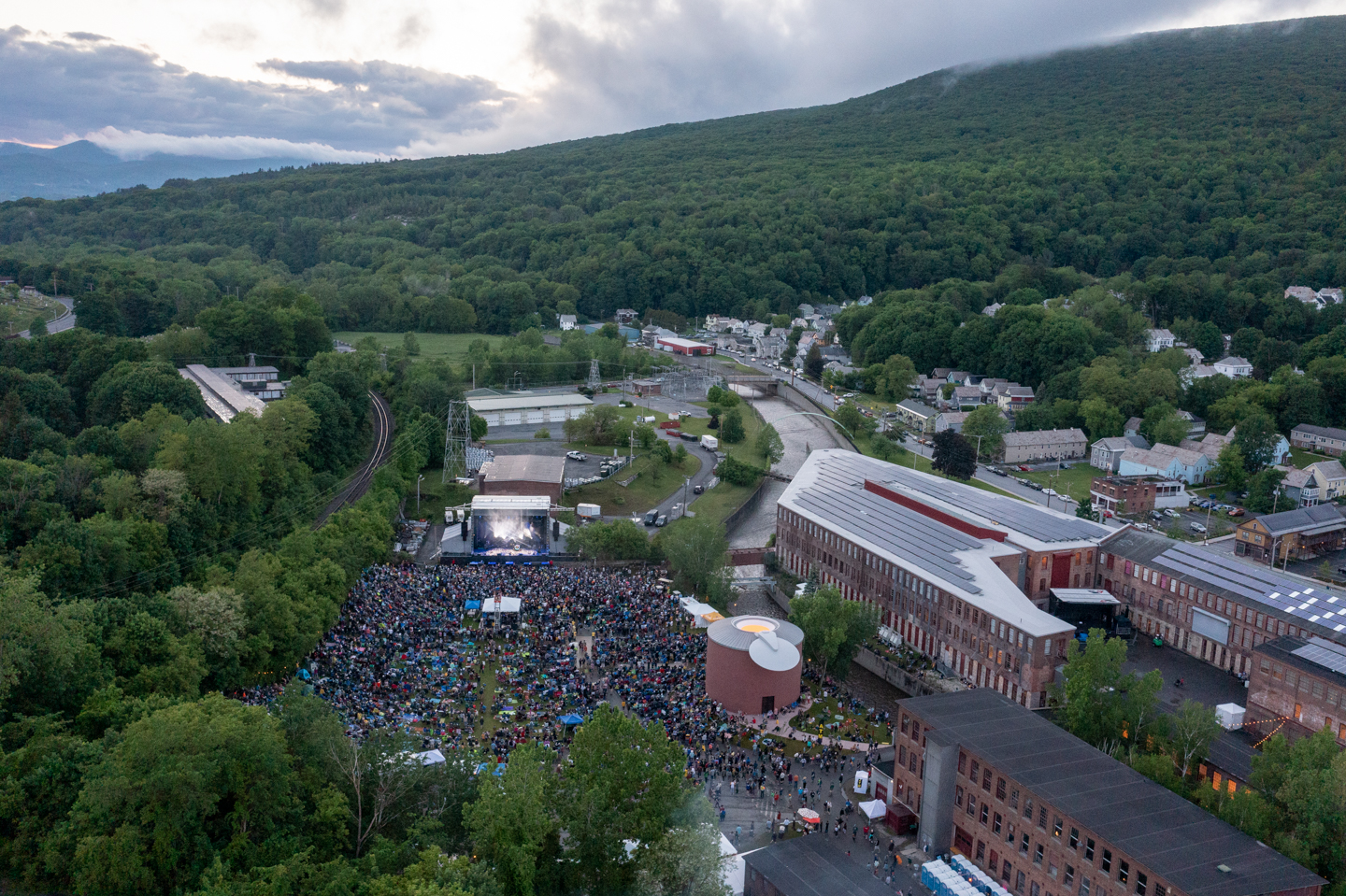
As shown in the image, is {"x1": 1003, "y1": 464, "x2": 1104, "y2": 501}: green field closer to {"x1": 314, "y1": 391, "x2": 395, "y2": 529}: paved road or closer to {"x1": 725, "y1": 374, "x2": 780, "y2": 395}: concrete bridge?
{"x1": 725, "y1": 374, "x2": 780, "y2": 395}: concrete bridge

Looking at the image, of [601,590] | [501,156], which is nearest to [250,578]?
[601,590]

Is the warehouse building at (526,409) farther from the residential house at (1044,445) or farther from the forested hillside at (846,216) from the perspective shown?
the forested hillside at (846,216)

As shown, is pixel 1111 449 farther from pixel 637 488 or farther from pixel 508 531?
pixel 508 531

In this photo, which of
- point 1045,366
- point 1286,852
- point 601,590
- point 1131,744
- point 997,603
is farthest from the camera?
point 1045,366

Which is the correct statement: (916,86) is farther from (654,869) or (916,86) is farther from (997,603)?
(654,869)

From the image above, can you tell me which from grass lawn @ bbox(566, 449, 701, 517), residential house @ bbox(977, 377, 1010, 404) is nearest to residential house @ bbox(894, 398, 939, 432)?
residential house @ bbox(977, 377, 1010, 404)
